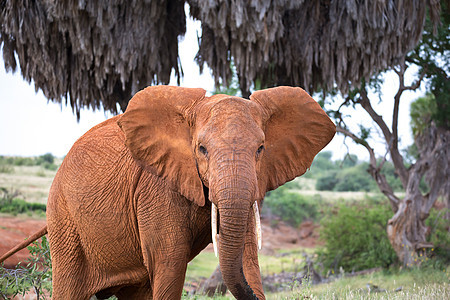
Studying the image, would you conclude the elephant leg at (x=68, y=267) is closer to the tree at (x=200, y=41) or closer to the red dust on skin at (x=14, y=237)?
the red dust on skin at (x=14, y=237)

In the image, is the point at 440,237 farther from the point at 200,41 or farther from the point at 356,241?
the point at 200,41

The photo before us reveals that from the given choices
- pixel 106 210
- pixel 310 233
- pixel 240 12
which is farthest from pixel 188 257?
pixel 310 233

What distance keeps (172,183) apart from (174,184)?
0.01m

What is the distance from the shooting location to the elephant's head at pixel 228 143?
7.71 feet

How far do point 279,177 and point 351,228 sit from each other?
1278cm

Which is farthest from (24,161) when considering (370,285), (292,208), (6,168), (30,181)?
(370,285)

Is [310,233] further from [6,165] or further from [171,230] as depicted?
[171,230]

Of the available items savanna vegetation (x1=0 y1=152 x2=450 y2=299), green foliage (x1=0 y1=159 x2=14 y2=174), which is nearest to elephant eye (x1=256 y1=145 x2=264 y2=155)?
savanna vegetation (x1=0 y1=152 x2=450 y2=299)

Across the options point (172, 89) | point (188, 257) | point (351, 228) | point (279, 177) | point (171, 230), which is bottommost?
point (351, 228)

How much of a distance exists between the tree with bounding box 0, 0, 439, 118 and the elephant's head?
4.70 m

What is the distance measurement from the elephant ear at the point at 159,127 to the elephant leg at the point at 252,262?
566 mm

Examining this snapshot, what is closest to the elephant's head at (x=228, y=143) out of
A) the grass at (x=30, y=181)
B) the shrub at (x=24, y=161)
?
the grass at (x=30, y=181)

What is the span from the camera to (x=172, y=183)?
274cm

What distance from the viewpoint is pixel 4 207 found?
16844 millimetres
